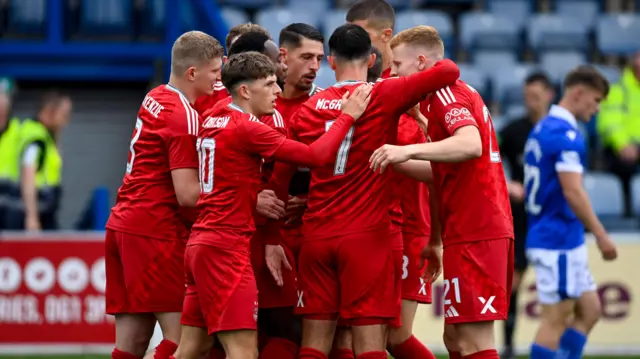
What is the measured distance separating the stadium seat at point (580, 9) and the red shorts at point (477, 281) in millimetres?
9727

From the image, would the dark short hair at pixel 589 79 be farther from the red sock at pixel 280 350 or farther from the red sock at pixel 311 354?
the red sock at pixel 311 354

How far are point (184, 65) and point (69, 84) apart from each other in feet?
20.7

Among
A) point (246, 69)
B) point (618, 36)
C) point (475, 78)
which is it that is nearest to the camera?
point (246, 69)

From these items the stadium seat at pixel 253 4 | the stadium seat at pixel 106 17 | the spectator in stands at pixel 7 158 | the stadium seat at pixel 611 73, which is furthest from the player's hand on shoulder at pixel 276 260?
the stadium seat at pixel 611 73

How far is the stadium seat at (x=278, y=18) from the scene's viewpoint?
1380 centimetres

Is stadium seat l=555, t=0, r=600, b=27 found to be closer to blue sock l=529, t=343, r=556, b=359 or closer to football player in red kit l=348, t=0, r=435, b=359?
blue sock l=529, t=343, r=556, b=359

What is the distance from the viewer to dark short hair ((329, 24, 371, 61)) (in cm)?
661

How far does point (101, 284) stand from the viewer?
11.1 metres

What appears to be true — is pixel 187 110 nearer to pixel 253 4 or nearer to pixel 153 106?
pixel 153 106

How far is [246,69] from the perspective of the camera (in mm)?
6418

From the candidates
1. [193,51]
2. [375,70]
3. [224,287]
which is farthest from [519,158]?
[224,287]

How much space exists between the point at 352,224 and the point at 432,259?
913 millimetres

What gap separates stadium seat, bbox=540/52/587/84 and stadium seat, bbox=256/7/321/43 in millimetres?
2723

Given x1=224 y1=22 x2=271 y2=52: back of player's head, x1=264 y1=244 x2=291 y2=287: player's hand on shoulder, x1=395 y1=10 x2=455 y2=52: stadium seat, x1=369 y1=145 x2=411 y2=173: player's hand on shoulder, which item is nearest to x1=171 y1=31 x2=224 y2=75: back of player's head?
x1=224 y1=22 x2=271 y2=52: back of player's head
